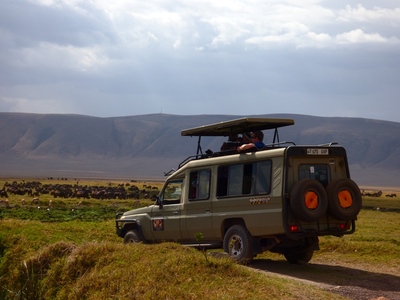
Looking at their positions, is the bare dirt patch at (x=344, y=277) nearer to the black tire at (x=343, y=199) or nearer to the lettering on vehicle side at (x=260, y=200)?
the black tire at (x=343, y=199)

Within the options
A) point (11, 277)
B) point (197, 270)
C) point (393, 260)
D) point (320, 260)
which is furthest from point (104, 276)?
point (393, 260)

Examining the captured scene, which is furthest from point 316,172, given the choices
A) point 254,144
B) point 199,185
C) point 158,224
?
point 158,224

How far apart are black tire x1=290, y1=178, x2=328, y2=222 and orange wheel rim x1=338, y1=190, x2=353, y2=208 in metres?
0.47

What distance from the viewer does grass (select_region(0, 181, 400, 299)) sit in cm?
1139

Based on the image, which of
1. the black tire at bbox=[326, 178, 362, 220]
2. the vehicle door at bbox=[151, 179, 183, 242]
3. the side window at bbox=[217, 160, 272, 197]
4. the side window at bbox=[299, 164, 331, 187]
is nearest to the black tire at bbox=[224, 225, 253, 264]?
the side window at bbox=[217, 160, 272, 197]

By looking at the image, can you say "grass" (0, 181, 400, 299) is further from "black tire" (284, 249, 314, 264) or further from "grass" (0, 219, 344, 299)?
"black tire" (284, 249, 314, 264)

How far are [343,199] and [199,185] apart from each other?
3459 mm

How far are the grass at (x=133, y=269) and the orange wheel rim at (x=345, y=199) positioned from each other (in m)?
2.24

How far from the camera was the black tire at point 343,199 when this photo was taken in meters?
14.7

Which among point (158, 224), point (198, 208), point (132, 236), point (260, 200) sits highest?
point (260, 200)

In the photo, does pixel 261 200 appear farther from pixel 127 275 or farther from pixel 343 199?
pixel 127 275

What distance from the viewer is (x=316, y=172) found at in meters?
15.0

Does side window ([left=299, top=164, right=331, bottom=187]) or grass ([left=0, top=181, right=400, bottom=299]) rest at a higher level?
side window ([left=299, top=164, right=331, bottom=187])

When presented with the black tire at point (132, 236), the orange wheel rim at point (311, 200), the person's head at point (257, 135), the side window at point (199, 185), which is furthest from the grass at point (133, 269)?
the person's head at point (257, 135)
